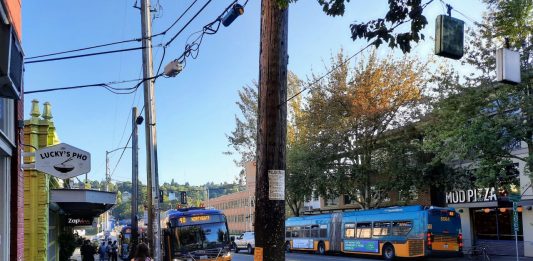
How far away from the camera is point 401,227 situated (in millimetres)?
28359

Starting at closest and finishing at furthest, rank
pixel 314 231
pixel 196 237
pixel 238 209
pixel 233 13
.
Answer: pixel 233 13
pixel 196 237
pixel 314 231
pixel 238 209

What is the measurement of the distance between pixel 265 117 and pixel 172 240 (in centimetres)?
1552

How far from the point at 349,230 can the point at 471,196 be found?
7525 millimetres

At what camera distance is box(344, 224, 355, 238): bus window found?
3288 centimetres

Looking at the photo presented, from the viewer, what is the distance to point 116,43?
14.5 meters

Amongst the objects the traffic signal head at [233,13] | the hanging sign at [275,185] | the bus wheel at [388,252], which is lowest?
the bus wheel at [388,252]

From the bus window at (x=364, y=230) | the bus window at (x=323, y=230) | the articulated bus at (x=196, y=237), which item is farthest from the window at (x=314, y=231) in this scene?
the articulated bus at (x=196, y=237)

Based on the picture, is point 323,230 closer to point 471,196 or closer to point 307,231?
point 307,231

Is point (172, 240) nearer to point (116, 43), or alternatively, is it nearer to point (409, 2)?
point (116, 43)

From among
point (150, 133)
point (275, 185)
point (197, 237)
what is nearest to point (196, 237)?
point (197, 237)

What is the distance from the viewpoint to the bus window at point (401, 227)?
27.8 m

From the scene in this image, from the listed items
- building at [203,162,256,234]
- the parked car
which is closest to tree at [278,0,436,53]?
the parked car

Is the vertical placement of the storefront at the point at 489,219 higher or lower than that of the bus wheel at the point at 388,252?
higher

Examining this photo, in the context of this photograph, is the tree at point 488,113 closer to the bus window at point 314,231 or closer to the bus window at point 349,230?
the bus window at point 349,230
